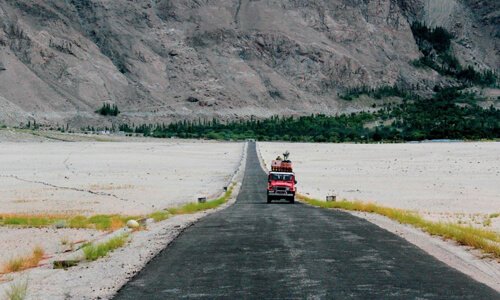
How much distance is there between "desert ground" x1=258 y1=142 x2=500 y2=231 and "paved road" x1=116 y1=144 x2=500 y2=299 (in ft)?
28.3

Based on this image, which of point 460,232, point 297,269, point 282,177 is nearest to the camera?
point 297,269

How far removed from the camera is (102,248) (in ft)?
57.4

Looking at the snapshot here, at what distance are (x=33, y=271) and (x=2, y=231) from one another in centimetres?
1039

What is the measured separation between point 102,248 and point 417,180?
4520cm

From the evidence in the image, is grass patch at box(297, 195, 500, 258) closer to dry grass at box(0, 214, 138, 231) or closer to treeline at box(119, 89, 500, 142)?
dry grass at box(0, 214, 138, 231)

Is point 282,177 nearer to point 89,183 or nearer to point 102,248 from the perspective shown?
point 89,183

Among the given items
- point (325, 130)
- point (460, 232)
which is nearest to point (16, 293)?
point (460, 232)

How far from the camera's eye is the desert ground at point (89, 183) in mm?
23688

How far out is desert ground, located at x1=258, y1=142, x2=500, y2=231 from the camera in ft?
116

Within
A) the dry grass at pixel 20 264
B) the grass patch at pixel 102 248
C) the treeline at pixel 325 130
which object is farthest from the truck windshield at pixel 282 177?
the treeline at pixel 325 130

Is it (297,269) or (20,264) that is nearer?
(297,269)

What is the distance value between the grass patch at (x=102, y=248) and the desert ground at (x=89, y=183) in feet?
6.30

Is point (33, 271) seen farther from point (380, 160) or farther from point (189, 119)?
point (189, 119)

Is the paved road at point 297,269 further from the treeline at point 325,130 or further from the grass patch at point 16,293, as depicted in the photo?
the treeline at point 325,130
